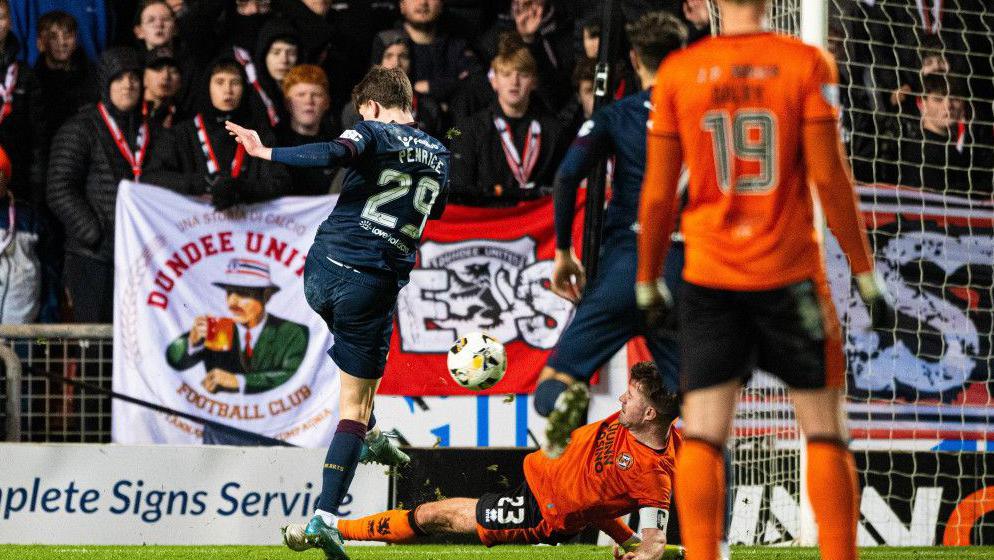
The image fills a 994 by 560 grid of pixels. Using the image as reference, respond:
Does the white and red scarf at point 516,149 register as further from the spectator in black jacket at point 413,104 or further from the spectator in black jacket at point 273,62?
the spectator in black jacket at point 273,62

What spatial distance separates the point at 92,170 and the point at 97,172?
0.12 feet

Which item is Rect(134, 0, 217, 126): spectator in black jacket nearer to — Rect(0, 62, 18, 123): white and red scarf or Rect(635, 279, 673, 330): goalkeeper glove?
Rect(0, 62, 18, 123): white and red scarf

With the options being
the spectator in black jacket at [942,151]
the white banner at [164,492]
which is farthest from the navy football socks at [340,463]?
the spectator in black jacket at [942,151]

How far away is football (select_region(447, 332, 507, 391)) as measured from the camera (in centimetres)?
701

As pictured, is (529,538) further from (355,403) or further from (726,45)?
(726,45)

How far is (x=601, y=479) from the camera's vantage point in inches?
252

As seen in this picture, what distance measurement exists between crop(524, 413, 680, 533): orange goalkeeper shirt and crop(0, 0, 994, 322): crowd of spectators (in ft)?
9.87

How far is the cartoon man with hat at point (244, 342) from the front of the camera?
353 inches

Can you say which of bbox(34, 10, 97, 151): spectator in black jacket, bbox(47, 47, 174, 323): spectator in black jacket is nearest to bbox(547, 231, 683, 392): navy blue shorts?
bbox(47, 47, 174, 323): spectator in black jacket

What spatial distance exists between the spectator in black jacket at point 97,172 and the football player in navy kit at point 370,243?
3.08 m

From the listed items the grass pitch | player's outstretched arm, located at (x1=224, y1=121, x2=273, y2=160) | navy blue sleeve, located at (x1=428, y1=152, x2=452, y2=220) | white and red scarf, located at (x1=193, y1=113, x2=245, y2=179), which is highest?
white and red scarf, located at (x1=193, y1=113, x2=245, y2=179)

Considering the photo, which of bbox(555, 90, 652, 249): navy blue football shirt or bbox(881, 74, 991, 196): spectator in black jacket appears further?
bbox(881, 74, 991, 196): spectator in black jacket

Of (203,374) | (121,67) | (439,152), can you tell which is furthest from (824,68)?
(121,67)

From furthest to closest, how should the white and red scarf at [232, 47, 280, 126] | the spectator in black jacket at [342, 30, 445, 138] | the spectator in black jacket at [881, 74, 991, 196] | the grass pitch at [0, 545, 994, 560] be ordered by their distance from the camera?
1. the white and red scarf at [232, 47, 280, 126]
2. the spectator in black jacket at [342, 30, 445, 138]
3. the spectator in black jacket at [881, 74, 991, 196]
4. the grass pitch at [0, 545, 994, 560]
